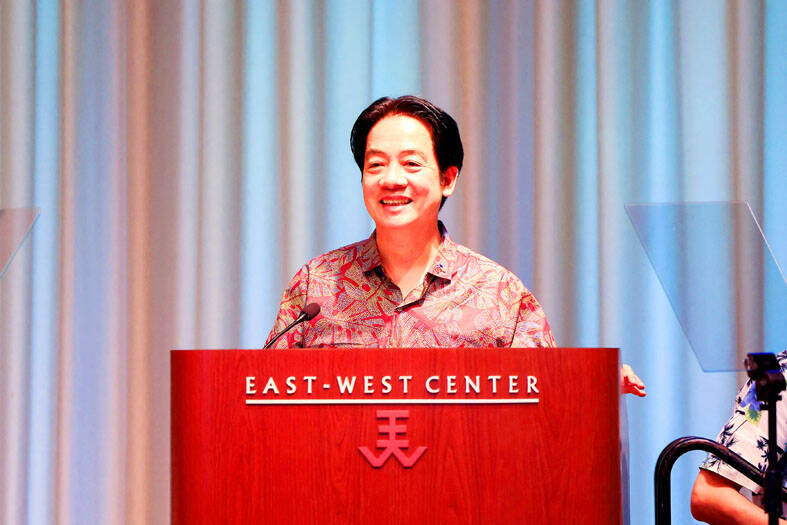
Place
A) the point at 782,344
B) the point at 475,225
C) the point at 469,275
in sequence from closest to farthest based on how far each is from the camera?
the point at 782,344 < the point at 469,275 < the point at 475,225

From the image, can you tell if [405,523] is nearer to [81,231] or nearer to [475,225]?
[475,225]

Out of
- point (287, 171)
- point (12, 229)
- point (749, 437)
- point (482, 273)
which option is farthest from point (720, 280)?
point (287, 171)

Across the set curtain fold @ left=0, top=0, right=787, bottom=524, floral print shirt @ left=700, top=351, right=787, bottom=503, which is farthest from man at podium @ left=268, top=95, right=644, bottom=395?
curtain fold @ left=0, top=0, right=787, bottom=524

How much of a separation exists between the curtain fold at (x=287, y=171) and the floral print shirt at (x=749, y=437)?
4.24 ft

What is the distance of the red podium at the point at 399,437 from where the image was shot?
1550 millimetres

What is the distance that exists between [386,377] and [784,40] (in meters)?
2.33

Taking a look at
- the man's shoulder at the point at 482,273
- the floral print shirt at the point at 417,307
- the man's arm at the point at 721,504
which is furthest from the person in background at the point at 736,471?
the man's shoulder at the point at 482,273

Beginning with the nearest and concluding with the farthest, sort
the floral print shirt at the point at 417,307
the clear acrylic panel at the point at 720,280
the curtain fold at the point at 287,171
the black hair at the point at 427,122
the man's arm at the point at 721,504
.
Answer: the clear acrylic panel at the point at 720,280 < the man's arm at the point at 721,504 < the floral print shirt at the point at 417,307 < the black hair at the point at 427,122 < the curtain fold at the point at 287,171

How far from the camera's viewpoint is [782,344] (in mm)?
1537

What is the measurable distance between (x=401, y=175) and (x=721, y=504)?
961mm

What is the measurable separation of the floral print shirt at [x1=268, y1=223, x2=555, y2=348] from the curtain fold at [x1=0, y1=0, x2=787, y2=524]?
101 centimetres

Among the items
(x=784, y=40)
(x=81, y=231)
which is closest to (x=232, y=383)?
(x=81, y=231)

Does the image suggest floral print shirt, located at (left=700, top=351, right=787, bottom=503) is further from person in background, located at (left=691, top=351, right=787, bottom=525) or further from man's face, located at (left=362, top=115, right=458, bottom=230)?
man's face, located at (left=362, top=115, right=458, bottom=230)

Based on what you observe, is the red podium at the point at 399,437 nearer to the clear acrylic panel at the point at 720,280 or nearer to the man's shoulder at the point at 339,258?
the clear acrylic panel at the point at 720,280
